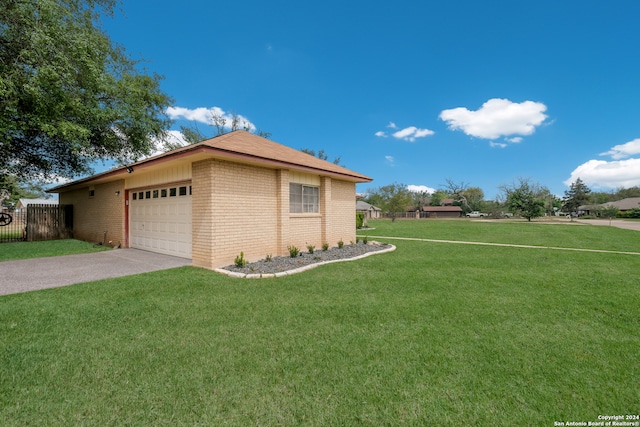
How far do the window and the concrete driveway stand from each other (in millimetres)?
3950

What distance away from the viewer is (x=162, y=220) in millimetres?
9820

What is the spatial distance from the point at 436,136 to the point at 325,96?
20.2m

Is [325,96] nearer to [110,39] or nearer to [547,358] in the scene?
[110,39]

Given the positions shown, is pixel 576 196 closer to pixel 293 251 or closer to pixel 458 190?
pixel 458 190

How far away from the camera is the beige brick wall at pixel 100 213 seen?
1171cm

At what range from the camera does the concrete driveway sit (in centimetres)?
582

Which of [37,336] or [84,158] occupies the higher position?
[84,158]

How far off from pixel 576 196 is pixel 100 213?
302ft

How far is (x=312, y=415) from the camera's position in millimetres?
2121

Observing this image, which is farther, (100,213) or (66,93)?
(100,213)

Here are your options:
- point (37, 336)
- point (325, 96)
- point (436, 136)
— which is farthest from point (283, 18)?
point (436, 136)

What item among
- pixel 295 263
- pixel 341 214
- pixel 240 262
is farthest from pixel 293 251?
pixel 341 214

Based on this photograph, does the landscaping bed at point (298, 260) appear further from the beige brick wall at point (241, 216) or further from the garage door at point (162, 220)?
the garage door at point (162, 220)

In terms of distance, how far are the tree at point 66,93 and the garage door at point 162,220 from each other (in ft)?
10.5
